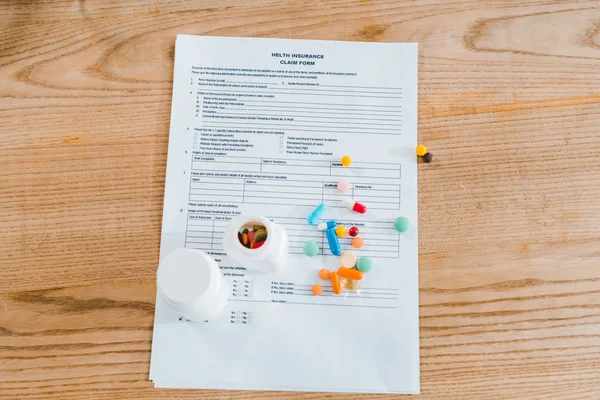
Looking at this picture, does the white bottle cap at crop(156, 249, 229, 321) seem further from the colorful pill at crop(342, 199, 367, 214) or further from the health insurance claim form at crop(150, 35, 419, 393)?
the colorful pill at crop(342, 199, 367, 214)

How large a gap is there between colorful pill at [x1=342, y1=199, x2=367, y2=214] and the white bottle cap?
205 millimetres

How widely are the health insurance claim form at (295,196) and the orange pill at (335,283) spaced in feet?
0.04

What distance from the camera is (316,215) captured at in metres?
0.72

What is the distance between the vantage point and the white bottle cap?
63cm

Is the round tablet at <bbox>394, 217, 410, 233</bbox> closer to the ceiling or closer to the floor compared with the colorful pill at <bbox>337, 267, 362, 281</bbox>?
closer to the ceiling

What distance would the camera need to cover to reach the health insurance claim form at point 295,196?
69cm

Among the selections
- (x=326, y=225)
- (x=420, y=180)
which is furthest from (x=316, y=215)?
(x=420, y=180)

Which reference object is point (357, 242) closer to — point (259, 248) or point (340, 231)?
point (340, 231)

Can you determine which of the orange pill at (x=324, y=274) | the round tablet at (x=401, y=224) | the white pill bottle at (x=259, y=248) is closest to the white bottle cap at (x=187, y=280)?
the white pill bottle at (x=259, y=248)

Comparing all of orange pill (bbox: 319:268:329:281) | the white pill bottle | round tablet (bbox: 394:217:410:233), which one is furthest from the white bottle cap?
round tablet (bbox: 394:217:410:233)

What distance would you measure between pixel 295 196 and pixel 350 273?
0.13 metres

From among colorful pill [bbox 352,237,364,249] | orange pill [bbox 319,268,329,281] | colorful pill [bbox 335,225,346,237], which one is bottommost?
orange pill [bbox 319,268,329,281]

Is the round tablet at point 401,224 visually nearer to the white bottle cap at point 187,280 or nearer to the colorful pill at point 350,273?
the colorful pill at point 350,273

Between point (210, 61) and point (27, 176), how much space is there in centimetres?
32
